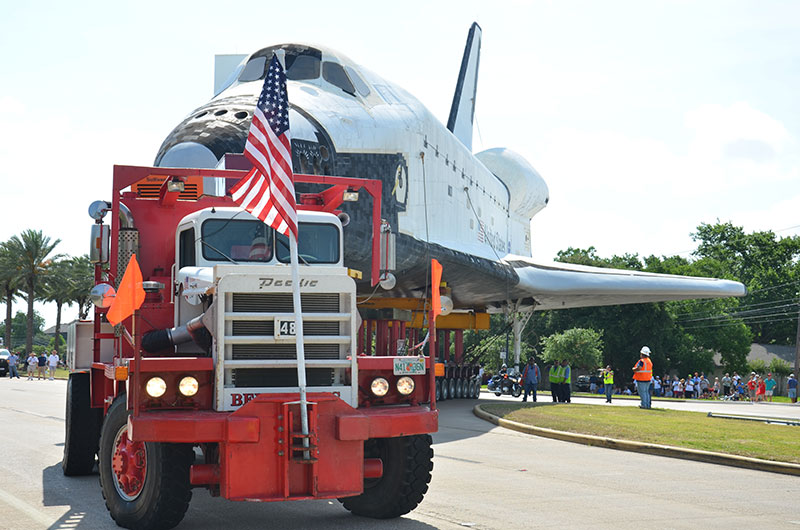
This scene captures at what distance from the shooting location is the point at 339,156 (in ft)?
49.1

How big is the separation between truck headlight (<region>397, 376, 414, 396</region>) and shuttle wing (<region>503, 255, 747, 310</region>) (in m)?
18.3

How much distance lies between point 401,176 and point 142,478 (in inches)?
444

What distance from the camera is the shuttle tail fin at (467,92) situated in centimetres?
3253

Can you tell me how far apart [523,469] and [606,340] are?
155 ft

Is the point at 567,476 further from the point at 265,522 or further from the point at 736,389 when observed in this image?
the point at 736,389

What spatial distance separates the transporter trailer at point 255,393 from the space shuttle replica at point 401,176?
1.43 meters

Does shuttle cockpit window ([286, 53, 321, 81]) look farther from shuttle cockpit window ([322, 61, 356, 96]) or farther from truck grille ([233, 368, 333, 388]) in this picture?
truck grille ([233, 368, 333, 388])

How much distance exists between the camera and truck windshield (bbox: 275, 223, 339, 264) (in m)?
7.19

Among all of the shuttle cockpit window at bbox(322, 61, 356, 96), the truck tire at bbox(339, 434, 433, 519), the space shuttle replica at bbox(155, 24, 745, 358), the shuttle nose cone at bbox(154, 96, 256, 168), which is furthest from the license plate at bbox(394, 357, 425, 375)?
the shuttle cockpit window at bbox(322, 61, 356, 96)

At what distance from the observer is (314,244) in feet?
24.0

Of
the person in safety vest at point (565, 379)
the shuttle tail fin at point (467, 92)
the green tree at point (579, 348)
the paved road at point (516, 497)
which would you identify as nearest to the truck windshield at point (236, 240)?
the paved road at point (516, 497)

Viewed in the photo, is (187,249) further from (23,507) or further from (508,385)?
(508,385)

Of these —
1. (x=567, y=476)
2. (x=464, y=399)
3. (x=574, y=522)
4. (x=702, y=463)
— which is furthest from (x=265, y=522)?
(x=464, y=399)

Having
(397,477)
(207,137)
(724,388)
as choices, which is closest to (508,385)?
(207,137)
